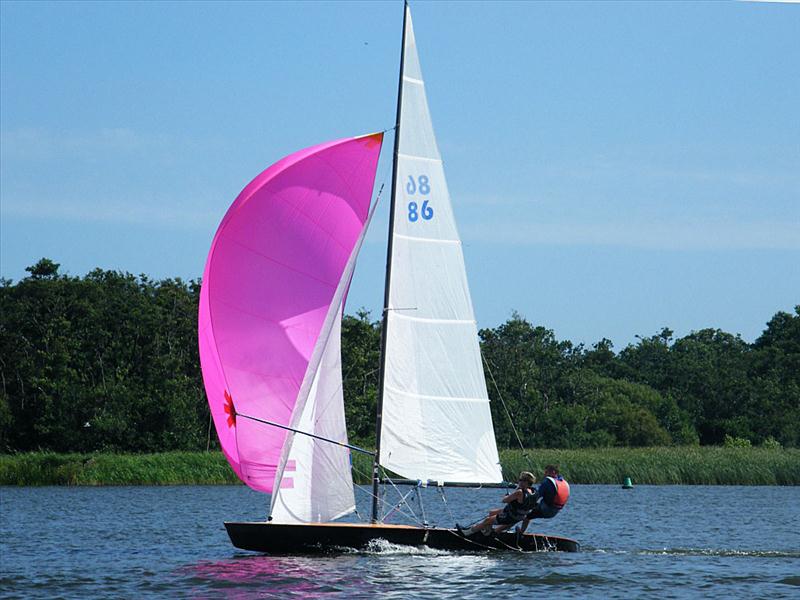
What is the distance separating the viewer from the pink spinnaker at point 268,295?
62.6 ft

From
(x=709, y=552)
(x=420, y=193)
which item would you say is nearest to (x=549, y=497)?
(x=709, y=552)

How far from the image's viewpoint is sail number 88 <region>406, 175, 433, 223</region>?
19.2 metres

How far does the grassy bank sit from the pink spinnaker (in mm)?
21021

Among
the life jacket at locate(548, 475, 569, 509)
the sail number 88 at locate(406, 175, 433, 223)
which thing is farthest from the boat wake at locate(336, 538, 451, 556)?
the sail number 88 at locate(406, 175, 433, 223)

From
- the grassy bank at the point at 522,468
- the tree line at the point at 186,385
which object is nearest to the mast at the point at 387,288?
the grassy bank at the point at 522,468

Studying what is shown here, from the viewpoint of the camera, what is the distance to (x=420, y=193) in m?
19.3

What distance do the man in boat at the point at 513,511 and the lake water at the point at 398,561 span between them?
409 mm

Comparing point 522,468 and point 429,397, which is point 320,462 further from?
point 522,468

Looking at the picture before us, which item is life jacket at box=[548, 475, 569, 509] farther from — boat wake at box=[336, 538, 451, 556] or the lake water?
boat wake at box=[336, 538, 451, 556]

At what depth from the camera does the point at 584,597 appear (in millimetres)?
16594

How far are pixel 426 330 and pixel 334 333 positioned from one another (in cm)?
137

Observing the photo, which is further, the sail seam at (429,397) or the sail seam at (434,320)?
the sail seam at (434,320)

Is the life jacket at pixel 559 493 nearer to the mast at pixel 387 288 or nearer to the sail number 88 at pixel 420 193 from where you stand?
the mast at pixel 387 288

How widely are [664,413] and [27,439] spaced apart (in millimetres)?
33277
